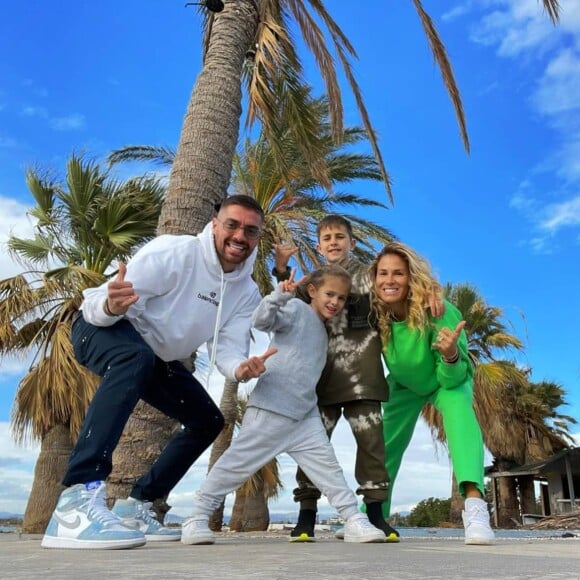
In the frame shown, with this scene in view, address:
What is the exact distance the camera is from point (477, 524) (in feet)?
10.7

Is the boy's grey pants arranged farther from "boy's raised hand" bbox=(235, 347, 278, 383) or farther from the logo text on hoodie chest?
the logo text on hoodie chest

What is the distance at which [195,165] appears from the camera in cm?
605

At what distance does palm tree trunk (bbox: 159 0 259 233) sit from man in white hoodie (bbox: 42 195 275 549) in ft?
7.76

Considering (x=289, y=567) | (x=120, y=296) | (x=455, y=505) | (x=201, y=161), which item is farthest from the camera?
(x=455, y=505)

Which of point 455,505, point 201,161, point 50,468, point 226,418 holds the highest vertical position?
point 201,161

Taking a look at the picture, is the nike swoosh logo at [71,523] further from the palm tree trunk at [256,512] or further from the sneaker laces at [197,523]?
the palm tree trunk at [256,512]

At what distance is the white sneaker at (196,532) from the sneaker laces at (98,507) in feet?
1.61

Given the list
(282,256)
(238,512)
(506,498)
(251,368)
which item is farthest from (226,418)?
(506,498)

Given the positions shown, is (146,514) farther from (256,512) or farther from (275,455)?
(256,512)

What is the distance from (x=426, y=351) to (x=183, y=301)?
1.49m

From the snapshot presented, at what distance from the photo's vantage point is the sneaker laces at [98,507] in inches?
106

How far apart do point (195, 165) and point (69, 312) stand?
22.3 ft

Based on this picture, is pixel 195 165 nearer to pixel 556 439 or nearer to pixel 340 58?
pixel 340 58

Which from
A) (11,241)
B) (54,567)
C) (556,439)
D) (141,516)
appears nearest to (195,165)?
(141,516)
